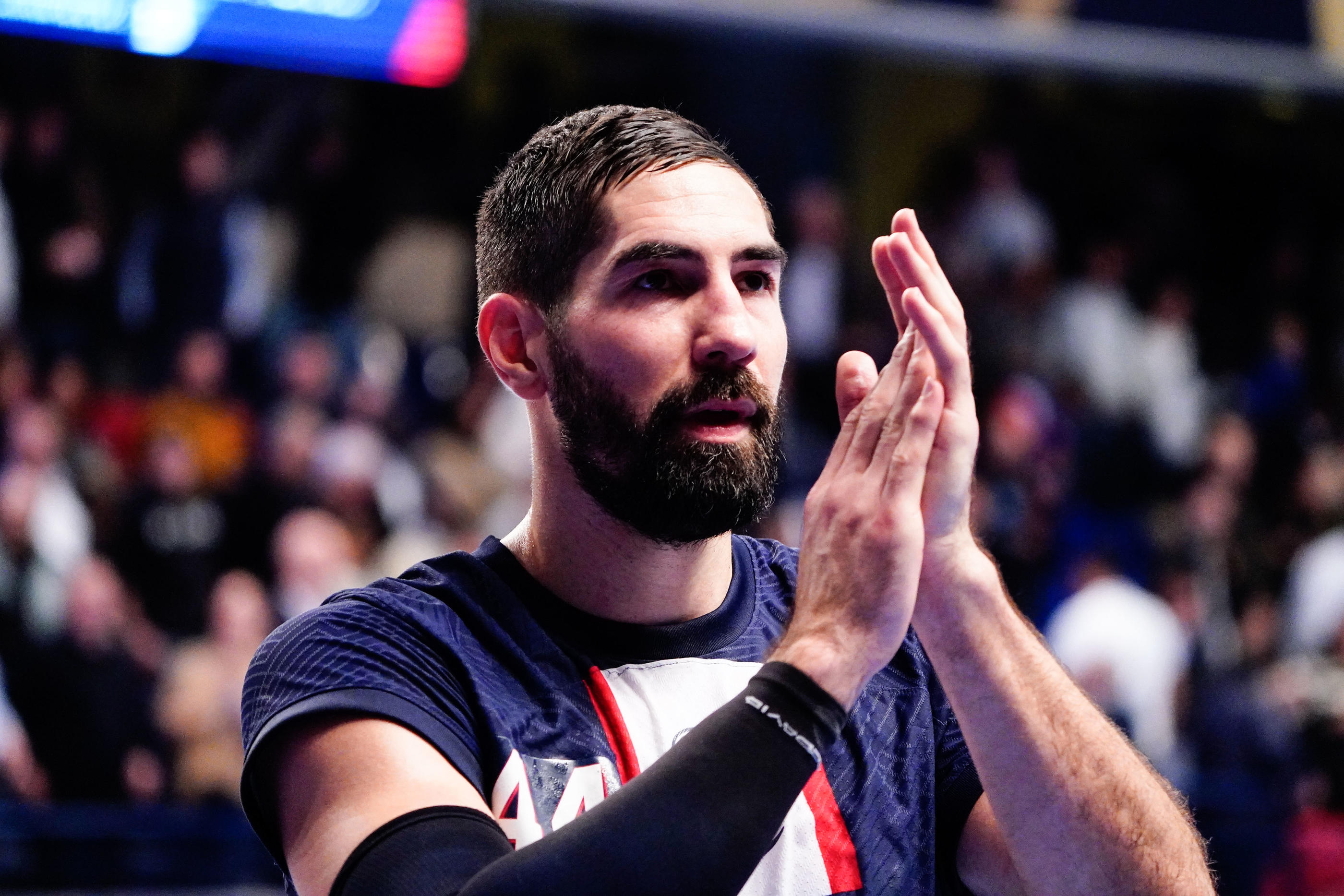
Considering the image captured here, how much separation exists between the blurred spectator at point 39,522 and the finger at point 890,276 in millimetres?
5048

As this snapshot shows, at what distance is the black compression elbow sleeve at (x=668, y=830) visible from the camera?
1.58 metres

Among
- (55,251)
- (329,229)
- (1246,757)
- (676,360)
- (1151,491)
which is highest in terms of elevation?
(676,360)

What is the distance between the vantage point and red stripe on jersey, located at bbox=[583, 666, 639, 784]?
2002mm

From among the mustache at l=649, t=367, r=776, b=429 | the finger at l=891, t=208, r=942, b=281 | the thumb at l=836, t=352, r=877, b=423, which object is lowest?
the mustache at l=649, t=367, r=776, b=429

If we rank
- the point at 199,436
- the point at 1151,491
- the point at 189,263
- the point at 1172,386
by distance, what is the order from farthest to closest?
the point at 1172,386, the point at 1151,491, the point at 189,263, the point at 199,436

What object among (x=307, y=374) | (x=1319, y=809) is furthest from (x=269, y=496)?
(x=1319, y=809)

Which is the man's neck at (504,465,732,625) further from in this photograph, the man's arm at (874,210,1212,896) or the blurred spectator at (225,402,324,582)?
the blurred spectator at (225,402,324,582)

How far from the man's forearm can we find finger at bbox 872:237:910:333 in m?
0.32

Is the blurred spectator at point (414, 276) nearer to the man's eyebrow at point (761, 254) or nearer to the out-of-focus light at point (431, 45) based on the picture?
the out-of-focus light at point (431, 45)

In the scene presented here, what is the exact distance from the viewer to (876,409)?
187 cm

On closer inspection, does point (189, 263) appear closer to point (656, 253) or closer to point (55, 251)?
point (55, 251)

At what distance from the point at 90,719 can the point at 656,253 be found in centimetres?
468

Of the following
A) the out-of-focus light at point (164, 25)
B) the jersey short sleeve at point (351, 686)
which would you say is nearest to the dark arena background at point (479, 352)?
the out-of-focus light at point (164, 25)

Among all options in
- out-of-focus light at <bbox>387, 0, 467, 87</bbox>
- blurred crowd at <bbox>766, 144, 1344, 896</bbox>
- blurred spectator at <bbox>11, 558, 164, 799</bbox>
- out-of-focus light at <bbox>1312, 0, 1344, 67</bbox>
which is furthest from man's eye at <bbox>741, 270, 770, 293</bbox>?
out-of-focus light at <bbox>1312, 0, 1344, 67</bbox>
